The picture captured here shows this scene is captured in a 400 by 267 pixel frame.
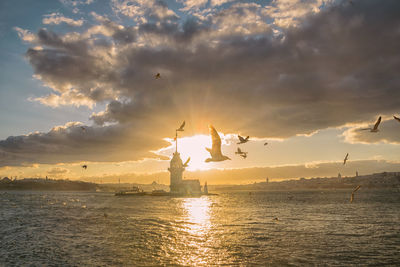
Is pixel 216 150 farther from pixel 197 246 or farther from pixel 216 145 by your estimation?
pixel 197 246

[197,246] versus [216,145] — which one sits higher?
[216,145]

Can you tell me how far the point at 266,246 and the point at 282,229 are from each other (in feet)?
40.1

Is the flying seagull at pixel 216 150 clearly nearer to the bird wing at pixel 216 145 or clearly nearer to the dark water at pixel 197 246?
the bird wing at pixel 216 145

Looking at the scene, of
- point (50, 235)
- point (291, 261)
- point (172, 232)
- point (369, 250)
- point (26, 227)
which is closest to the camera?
point (291, 261)

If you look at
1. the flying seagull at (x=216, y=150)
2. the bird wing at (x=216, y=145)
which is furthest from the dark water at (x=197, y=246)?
the bird wing at (x=216, y=145)

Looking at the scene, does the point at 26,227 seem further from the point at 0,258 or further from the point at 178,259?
the point at 178,259

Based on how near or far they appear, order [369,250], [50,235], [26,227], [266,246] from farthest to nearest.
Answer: [26,227], [50,235], [266,246], [369,250]

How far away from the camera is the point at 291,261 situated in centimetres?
2319

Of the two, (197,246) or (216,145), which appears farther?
(197,246)

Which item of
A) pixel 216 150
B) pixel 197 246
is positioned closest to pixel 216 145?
pixel 216 150

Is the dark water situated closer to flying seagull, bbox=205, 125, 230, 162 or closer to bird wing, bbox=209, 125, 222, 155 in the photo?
flying seagull, bbox=205, 125, 230, 162

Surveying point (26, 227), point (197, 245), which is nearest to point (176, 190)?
point (26, 227)

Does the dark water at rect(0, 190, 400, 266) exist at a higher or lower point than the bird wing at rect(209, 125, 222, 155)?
lower

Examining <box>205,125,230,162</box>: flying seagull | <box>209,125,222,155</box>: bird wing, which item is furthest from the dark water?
<box>209,125,222,155</box>: bird wing
